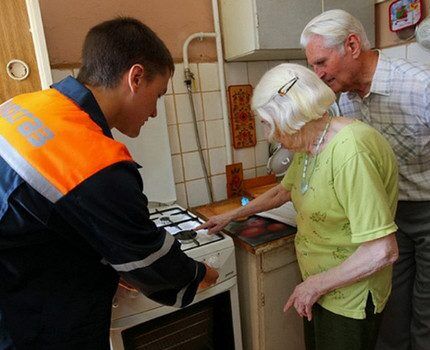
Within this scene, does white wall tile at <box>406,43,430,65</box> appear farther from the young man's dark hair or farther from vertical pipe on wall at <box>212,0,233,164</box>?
the young man's dark hair

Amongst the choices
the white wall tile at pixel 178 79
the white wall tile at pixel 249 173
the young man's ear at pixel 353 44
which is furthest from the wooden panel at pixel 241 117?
the young man's ear at pixel 353 44

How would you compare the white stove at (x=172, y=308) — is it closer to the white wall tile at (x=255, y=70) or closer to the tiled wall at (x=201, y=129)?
the tiled wall at (x=201, y=129)

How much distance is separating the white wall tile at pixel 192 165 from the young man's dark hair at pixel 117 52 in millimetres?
861

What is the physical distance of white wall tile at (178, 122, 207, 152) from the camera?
5.15 feet

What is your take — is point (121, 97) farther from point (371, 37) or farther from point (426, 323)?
point (371, 37)

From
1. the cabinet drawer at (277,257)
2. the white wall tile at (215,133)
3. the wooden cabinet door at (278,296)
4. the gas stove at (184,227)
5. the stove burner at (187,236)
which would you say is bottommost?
the wooden cabinet door at (278,296)

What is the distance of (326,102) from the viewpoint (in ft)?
2.68

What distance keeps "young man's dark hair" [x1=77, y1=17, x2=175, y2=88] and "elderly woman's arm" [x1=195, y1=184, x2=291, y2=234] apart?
658 mm

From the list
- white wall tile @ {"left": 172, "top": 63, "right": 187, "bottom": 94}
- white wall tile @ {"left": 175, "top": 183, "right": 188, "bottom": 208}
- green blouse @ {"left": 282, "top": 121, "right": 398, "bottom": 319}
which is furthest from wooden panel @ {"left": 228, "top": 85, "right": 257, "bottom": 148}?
green blouse @ {"left": 282, "top": 121, "right": 398, "bottom": 319}

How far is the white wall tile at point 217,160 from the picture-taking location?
5.47 ft

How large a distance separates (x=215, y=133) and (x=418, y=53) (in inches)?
41.0

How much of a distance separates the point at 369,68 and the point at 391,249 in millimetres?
690

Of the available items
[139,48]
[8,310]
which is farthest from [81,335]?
[139,48]

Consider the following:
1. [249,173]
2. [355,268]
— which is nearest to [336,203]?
[355,268]
